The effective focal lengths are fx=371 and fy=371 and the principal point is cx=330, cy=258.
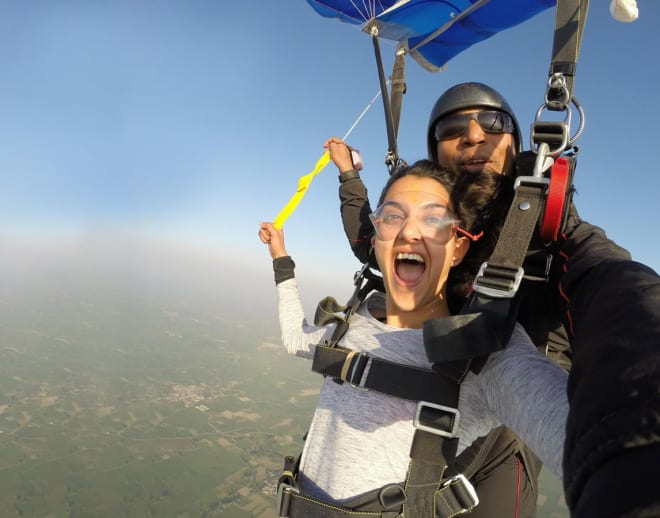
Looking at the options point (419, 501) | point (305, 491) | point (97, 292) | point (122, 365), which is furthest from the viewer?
point (97, 292)

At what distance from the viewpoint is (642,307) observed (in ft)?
2.33

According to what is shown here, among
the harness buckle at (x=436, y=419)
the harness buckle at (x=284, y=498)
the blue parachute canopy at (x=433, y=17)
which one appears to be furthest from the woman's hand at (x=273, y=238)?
the blue parachute canopy at (x=433, y=17)

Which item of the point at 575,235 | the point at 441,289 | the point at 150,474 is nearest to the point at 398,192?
the point at 441,289

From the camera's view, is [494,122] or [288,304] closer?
[494,122]

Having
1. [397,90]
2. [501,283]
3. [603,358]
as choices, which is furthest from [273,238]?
[603,358]

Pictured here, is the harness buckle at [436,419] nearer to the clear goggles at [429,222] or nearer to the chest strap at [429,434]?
the chest strap at [429,434]

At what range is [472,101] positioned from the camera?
7.75 ft

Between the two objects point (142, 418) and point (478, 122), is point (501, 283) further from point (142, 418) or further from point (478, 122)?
point (142, 418)

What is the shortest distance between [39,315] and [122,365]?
59.7 metres

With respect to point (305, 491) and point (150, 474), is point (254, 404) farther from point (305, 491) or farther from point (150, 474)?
point (305, 491)

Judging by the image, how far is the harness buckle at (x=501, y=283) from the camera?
3.61 feet

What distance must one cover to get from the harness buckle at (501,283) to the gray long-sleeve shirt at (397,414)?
0.19 m

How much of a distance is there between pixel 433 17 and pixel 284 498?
17.0 ft

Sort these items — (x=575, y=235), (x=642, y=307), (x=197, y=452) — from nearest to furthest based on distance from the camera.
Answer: (x=642, y=307) → (x=575, y=235) → (x=197, y=452)
